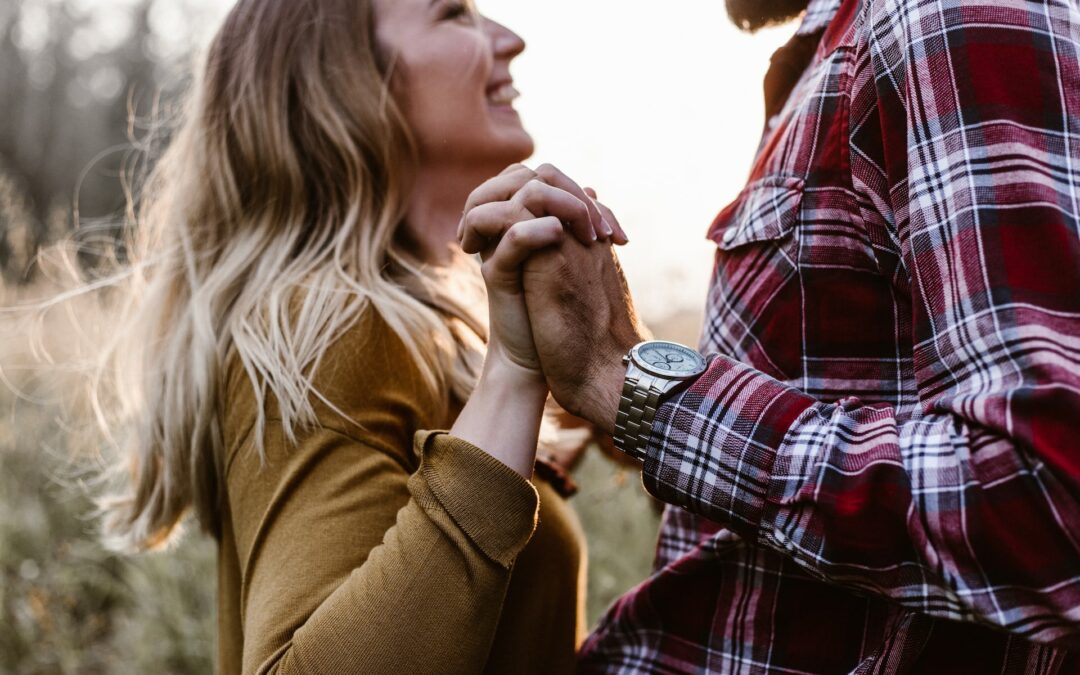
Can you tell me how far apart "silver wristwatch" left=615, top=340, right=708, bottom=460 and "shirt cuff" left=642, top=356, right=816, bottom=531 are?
0.5 inches

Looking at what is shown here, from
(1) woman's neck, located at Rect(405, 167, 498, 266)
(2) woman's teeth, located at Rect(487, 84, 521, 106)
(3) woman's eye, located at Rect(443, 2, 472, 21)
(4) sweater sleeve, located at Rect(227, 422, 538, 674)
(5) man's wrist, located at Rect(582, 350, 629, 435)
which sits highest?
(3) woman's eye, located at Rect(443, 2, 472, 21)

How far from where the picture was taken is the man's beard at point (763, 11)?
1.69m

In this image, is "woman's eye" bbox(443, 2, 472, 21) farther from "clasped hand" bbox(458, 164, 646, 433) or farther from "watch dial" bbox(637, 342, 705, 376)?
"watch dial" bbox(637, 342, 705, 376)

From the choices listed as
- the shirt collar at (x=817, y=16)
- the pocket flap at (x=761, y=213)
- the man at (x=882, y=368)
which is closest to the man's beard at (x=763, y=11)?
the shirt collar at (x=817, y=16)

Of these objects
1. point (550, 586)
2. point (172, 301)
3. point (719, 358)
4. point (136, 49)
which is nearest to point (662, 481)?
point (719, 358)

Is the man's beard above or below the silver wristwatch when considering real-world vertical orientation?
above

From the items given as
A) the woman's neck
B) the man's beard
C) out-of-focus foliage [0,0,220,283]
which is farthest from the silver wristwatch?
out-of-focus foliage [0,0,220,283]

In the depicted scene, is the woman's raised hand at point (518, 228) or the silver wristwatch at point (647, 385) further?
the woman's raised hand at point (518, 228)

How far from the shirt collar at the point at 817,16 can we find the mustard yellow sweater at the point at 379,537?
834 millimetres

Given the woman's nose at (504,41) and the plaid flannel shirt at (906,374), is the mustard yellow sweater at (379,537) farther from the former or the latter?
the woman's nose at (504,41)

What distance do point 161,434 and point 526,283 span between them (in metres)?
0.90

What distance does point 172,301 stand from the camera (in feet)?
6.15

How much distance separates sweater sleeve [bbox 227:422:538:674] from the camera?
1.19 meters

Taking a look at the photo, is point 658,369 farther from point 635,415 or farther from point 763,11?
point 763,11
